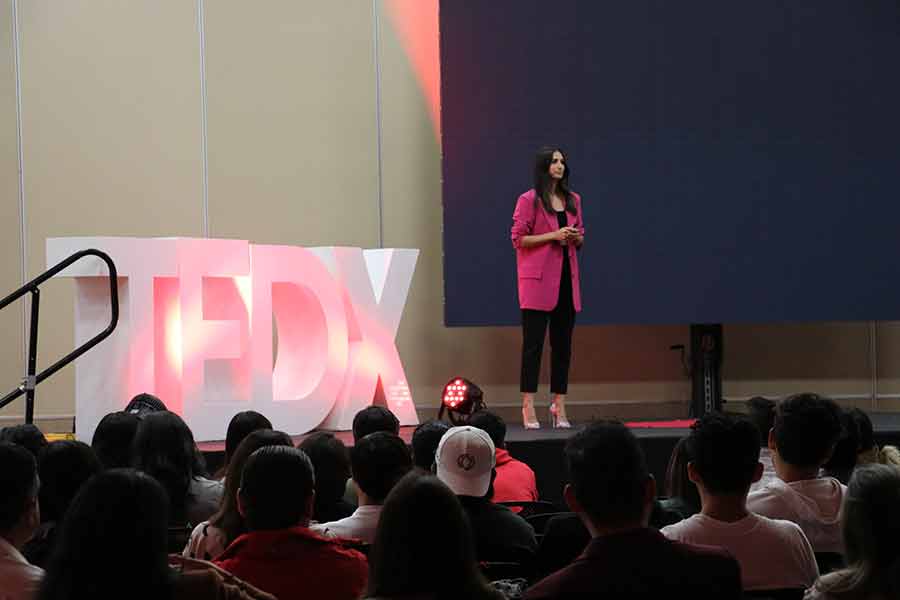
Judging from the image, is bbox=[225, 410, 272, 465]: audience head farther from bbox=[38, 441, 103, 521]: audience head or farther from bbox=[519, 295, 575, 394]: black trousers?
bbox=[519, 295, 575, 394]: black trousers

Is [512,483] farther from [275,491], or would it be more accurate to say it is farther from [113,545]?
[113,545]

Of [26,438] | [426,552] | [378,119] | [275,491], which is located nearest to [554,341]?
[378,119]

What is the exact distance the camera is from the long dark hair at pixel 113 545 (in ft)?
5.34

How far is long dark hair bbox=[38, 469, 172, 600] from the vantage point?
64.1 inches

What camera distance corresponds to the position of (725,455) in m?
2.53

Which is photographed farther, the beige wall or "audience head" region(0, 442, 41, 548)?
the beige wall

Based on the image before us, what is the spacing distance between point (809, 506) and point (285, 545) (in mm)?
1284

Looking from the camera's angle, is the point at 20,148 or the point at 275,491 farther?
the point at 20,148

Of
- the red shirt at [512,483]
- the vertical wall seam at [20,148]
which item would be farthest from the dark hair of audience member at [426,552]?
the vertical wall seam at [20,148]

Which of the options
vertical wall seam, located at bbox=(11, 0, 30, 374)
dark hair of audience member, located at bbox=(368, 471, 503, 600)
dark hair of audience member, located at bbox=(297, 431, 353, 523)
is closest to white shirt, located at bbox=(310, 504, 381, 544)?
dark hair of audience member, located at bbox=(297, 431, 353, 523)

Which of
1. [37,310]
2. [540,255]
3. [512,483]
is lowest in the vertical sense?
[512,483]

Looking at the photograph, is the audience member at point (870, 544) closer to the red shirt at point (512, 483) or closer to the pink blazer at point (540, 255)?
the red shirt at point (512, 483)

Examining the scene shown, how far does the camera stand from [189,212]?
25.5ft

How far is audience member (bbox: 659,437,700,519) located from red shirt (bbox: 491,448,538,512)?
2.32 feet
